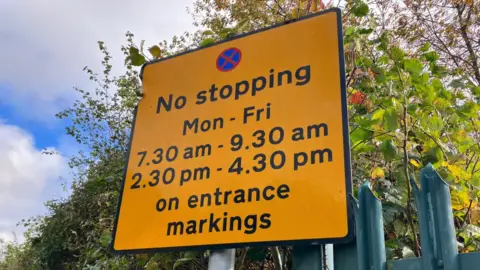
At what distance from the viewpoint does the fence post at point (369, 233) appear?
0.93 metres

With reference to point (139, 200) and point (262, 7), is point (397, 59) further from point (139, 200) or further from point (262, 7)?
point (262, 7)

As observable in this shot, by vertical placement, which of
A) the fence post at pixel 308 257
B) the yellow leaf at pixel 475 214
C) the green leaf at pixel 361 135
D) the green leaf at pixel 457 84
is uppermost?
the green leaf at pixel 457 84

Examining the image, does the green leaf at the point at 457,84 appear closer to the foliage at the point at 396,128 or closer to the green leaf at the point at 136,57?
the foliage at the point at 396,128

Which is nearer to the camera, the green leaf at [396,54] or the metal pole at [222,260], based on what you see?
the metal pole at [222,260]

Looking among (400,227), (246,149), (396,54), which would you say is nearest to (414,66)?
(396,54)

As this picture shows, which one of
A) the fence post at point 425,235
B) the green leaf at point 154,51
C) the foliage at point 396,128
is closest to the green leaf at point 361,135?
the foliage at point 396,128

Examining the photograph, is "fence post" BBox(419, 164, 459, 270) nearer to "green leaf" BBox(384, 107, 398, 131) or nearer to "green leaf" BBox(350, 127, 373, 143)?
"green leaf" BBox(384, 107, 398, 131)

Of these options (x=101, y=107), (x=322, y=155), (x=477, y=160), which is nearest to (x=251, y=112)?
(x=322, y=155)

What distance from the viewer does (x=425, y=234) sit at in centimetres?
87

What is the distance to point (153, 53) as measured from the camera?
6.82 feet

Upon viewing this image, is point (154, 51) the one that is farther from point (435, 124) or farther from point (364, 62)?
point (435, 124)

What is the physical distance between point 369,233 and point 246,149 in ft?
2.01

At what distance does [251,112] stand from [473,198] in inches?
35.1

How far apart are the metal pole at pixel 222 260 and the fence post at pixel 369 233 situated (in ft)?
1.76
